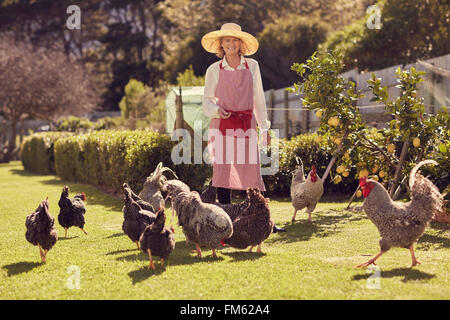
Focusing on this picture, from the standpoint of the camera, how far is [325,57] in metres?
8.18

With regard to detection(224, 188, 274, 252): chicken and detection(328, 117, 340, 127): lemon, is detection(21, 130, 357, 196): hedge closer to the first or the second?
detection(328, 117, 340, 127): lemon

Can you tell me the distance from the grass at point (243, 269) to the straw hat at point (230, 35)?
2691mm

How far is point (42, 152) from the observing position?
2208cm

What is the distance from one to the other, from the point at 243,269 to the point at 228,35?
129 inches

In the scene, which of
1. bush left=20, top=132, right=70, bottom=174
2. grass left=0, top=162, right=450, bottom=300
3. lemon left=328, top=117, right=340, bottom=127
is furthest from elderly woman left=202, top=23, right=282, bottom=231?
bush left=20, top=132, right=70, bottom=174

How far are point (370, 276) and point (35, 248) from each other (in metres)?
4.32

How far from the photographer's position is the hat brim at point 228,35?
6.92 metres

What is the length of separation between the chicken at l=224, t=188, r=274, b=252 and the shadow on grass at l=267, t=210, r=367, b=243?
44.1 inches

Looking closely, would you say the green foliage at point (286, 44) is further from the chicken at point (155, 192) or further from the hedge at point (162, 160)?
the chicken at point (155, 192)

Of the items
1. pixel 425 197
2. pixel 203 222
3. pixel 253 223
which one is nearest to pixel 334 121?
pixel 253 223

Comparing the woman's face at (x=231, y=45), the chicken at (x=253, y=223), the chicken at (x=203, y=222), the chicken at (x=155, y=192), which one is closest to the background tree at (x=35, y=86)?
the chicken at (x=155, y=192)

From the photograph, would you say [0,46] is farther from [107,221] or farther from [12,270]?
[12,270]

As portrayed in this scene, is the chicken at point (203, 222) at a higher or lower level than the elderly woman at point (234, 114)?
lower
